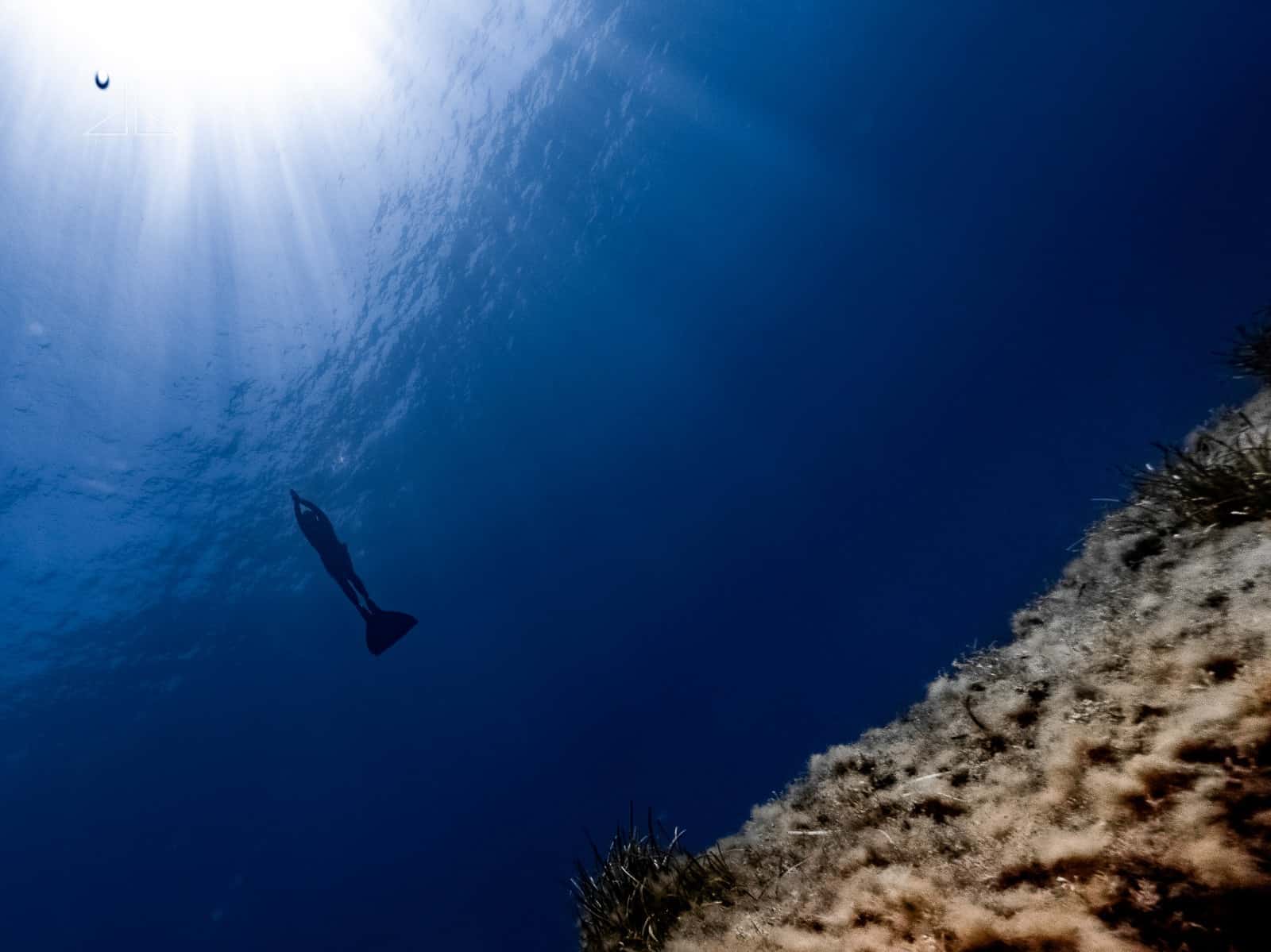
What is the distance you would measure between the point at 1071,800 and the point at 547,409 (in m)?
33.6

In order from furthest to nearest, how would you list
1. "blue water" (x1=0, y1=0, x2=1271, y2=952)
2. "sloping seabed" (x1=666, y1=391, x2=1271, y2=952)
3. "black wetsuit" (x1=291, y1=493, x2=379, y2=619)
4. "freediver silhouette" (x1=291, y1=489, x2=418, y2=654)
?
"blue water" (x1=0, y1=0, x2=1271, y2=952)
"black wetsuit" (x1=291, y1=493, x2=379, y2=619)
"freediver silhouette" (x1=291, y1=489, x2=418, y2=654)
"sloping seabed" (x1=666, y1=391, x2=1271, y2=952)

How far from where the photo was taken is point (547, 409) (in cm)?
3456

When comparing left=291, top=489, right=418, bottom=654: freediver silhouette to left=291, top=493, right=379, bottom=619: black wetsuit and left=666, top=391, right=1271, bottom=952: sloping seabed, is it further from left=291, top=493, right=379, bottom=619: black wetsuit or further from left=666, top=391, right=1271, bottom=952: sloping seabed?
left=666, top=391, right=1271, bottom=952: sloping seabed

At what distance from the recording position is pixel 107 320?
21984mm

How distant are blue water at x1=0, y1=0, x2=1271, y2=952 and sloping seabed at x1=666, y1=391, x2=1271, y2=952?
745 inches

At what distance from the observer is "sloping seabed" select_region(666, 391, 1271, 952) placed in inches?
59.3

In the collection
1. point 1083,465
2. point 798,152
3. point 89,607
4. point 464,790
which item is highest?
point 89,607

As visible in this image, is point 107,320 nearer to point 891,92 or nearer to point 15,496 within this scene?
point 15,496

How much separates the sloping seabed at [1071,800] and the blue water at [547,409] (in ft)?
62.0

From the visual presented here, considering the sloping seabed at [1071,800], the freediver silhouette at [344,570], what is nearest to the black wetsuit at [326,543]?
the freediver silhouette at [344,570]

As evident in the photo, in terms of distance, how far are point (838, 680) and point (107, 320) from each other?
3263cm

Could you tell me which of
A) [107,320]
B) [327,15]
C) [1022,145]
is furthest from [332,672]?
[1022,145]

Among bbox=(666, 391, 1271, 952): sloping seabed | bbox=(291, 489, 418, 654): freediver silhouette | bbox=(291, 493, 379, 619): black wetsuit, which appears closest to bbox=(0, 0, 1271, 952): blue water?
bbox=(291, 489, 418, 654): freediver silhouette

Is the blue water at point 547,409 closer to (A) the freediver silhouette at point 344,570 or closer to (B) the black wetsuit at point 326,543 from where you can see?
(A) the freediver silhouette at point 344,570
